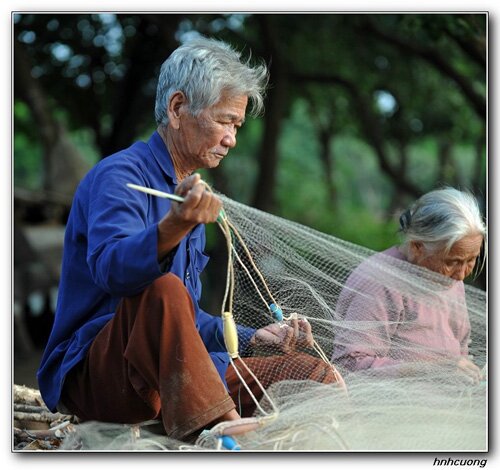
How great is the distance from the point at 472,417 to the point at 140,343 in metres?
1.19

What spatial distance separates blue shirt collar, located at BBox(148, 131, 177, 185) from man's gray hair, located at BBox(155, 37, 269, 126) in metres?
0.07

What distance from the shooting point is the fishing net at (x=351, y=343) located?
8.56 ft

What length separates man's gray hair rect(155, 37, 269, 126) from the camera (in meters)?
2.71

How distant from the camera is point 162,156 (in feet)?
9.16

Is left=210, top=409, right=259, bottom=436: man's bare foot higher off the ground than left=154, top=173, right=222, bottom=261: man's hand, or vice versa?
left=154, top=173, right=222, bottom=261: man's hand

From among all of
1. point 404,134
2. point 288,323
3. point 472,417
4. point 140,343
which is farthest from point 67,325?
A: point 404,134

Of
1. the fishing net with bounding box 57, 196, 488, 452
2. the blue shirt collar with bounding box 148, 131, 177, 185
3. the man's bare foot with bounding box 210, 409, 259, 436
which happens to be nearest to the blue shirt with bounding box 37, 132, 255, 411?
the blue shirt collar with bounding box 148, 131, 177, 185

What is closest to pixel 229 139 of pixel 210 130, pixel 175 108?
pixel 210 130

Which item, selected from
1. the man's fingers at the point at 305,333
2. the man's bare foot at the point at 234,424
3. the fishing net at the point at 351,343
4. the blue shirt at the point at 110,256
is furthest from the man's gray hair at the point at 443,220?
the man's bare foot at the point at 234,424

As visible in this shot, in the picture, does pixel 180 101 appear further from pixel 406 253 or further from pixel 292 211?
pixel 292 211

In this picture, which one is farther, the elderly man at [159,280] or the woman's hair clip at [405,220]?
the woman's hair clip at [405,220]

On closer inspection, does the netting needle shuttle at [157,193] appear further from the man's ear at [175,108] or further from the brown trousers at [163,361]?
the man's ear at [175,108]

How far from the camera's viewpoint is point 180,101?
9.06 feet

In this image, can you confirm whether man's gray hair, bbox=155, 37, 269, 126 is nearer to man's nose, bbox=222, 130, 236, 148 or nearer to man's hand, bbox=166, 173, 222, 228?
man's nose, bbox=222, 130, 236, 148
